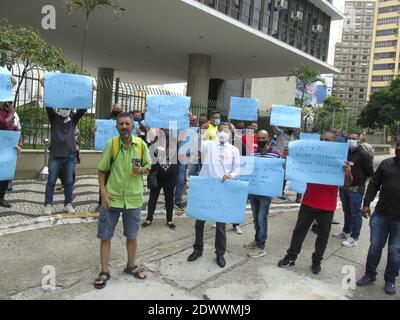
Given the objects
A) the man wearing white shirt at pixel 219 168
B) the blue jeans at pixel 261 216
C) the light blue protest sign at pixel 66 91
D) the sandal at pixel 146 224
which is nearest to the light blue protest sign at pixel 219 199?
the man wearing white shirt at pixel 219 168

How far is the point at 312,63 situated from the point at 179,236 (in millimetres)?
20471

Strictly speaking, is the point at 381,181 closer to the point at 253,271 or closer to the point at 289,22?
the point at 253,271

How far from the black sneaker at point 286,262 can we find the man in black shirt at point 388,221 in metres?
0.80

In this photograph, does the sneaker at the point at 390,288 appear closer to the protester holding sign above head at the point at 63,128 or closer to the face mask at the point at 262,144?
the face mask at the point at 262,144

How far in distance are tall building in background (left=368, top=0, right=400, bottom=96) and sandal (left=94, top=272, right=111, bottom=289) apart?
10236 cm

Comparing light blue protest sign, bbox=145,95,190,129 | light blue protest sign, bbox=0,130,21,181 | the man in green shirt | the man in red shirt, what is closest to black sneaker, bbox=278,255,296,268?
the man in red shirt

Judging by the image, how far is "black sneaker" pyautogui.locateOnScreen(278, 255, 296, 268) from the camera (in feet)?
15.5

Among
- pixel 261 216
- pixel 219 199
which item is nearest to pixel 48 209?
pixel 219 199

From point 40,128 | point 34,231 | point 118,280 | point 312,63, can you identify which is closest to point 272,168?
point 118,280

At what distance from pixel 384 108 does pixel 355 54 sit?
130 metres

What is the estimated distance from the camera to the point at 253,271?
4535 mm

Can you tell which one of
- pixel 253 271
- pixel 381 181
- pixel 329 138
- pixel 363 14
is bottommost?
pixel 253 271

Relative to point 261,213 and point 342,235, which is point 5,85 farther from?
point 342,235

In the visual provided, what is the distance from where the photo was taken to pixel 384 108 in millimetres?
20859
